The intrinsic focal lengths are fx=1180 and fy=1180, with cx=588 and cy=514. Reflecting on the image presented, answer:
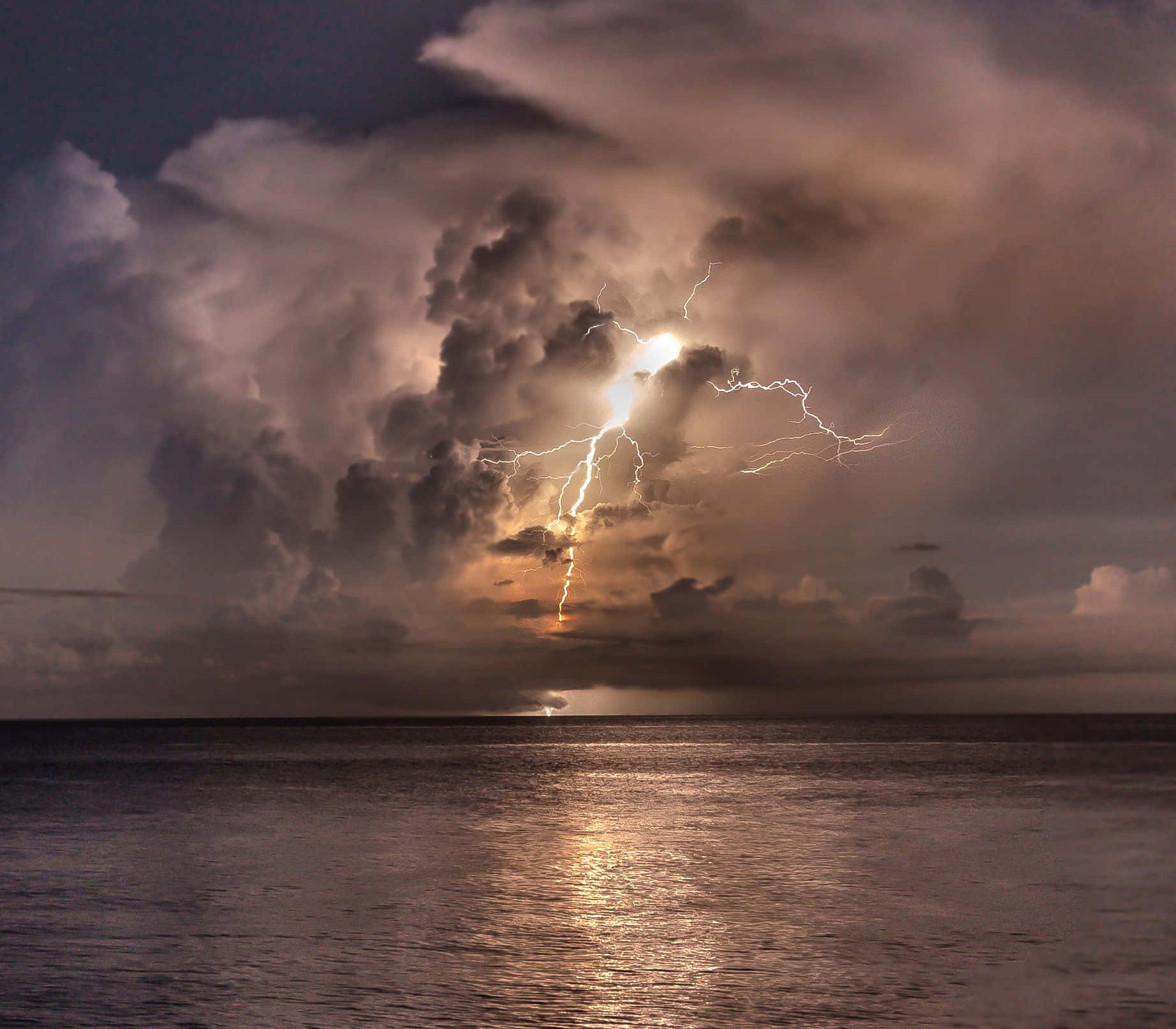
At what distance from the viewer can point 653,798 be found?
68.9 metres

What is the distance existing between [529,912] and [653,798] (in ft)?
131

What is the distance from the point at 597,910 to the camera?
99.0 ft

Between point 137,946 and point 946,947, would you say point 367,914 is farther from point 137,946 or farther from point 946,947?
point 946,947

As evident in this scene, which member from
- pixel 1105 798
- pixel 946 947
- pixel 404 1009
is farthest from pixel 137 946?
pixel 1105 798

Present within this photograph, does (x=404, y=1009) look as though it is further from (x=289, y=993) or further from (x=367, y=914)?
(x=367, y=914)

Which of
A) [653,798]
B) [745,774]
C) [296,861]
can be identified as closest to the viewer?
[296,861]

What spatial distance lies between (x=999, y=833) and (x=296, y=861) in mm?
27739

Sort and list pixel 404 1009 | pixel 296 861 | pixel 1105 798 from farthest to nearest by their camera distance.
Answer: pixel 1105 798 → pixel 296 861 → pixel 404 1009

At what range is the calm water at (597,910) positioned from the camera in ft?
69.8

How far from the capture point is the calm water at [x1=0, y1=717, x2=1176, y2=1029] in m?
21.3

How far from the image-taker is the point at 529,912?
29953 millimetres

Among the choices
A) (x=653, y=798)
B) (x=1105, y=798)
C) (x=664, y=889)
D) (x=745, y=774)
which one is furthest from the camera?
(x=745, y=774)

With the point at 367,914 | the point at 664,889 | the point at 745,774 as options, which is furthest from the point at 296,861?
the point at 745,774

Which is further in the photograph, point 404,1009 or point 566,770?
point 566,770
